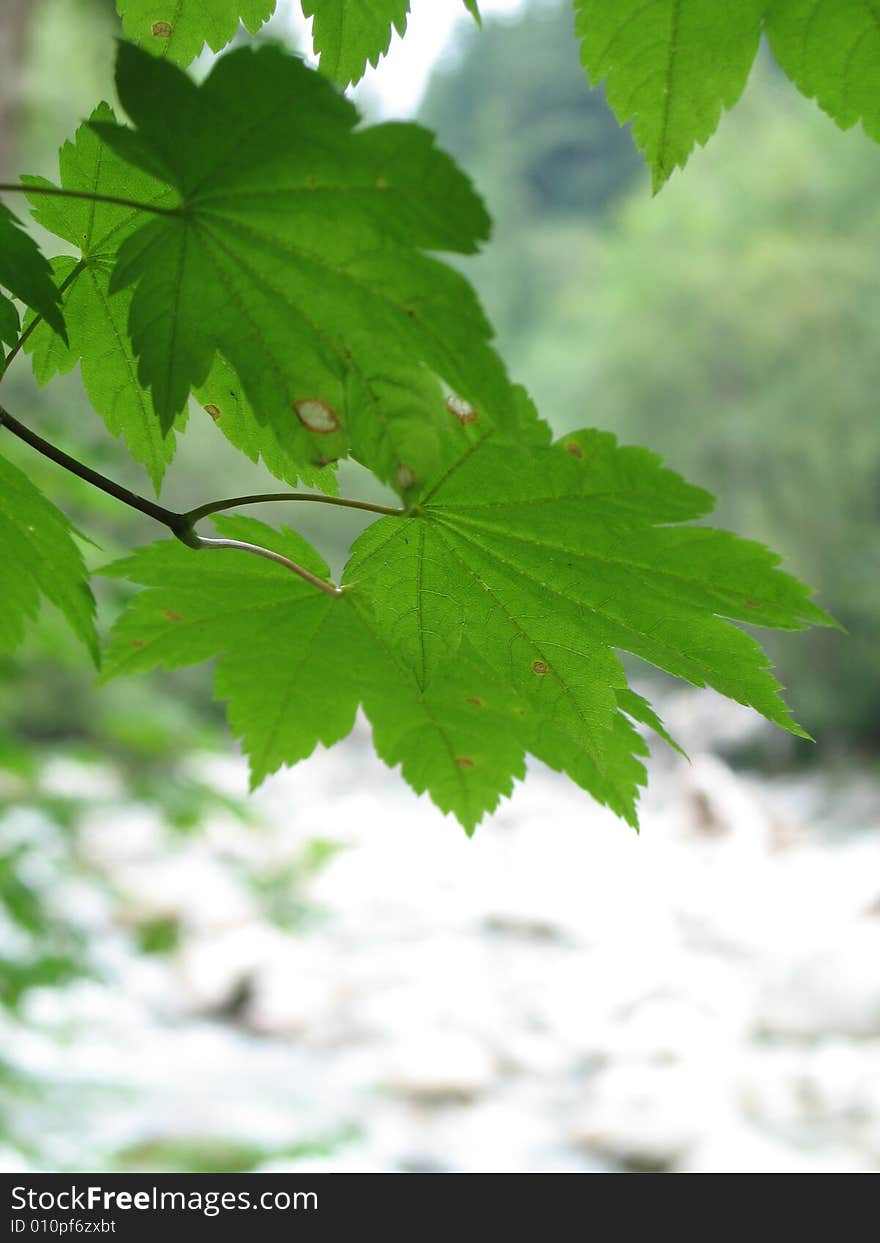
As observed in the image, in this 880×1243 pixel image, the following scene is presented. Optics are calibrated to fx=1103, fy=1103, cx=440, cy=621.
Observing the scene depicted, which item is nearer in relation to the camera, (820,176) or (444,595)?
(444,595)

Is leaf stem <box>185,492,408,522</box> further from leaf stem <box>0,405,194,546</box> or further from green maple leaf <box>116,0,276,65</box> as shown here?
green maple leaf <box>116,0,276,65</box>

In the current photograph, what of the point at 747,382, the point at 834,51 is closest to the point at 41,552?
the point at 834,51

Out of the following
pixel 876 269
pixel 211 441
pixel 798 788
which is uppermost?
pixel 876 269

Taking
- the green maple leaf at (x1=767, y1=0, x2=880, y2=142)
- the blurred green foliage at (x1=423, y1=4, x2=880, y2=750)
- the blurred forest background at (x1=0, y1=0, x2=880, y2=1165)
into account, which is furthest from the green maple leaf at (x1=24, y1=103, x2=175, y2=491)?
the blurred green foliage at (x1=423, y1=4, x2=880, y2=750)

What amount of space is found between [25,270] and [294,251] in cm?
9

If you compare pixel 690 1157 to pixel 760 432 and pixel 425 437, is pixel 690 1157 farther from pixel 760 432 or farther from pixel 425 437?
pixel 760 432

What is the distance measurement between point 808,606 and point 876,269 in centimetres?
1054

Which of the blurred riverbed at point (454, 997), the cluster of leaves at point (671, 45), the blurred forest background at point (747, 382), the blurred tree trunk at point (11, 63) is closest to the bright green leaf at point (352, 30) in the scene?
the cluster of leaves at point (671, 45)

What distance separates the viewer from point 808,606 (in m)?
0.41

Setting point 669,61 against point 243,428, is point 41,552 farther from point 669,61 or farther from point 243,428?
point 669,61

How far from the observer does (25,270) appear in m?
0.35

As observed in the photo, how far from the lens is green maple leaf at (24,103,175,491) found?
410 millimetres
